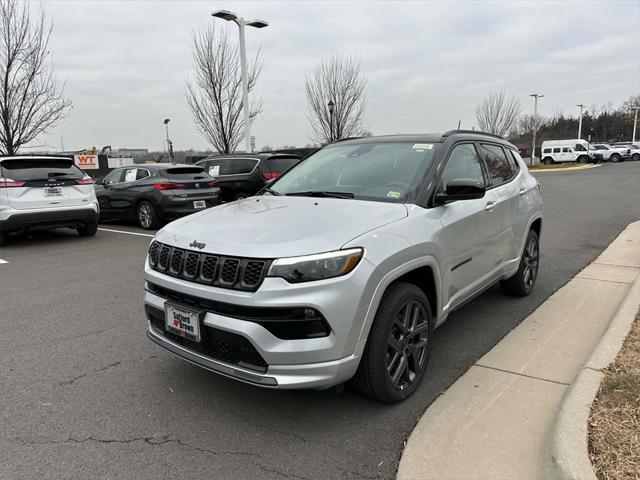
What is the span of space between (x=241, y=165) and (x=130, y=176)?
2769 mm

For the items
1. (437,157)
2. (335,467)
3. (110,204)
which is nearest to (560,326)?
(437,157)

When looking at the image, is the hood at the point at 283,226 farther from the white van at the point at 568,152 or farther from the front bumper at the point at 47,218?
the white van at the point at 568,152

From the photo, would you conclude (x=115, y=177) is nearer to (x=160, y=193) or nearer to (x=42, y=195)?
(x=160, y=193)

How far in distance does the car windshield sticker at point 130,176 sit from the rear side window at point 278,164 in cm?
311

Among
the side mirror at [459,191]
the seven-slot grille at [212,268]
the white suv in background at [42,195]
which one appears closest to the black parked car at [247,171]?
the white suv in background at [42,195]

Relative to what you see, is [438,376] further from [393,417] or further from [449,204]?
[449,204]

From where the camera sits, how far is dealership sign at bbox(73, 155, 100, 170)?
25.9 meters

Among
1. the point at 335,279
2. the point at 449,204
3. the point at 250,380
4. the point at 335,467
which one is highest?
the point at 449,204

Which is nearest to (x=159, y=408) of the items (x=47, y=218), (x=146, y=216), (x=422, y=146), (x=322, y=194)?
(x=322, y=194)

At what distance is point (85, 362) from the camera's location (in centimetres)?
381

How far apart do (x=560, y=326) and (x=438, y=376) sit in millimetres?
1644

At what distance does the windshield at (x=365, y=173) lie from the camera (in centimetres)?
358

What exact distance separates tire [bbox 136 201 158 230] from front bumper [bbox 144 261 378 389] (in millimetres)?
8516

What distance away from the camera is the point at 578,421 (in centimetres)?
265
